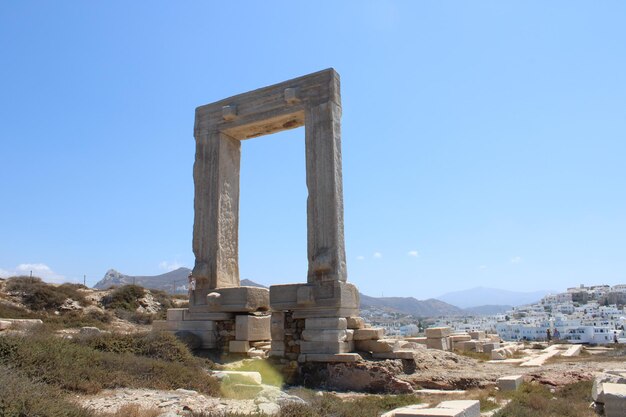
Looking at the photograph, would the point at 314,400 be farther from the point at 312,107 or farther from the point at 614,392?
the point at 312,107

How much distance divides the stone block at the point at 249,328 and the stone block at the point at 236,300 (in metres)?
0.19

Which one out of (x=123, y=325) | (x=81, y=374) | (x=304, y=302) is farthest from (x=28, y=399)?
(x=123, y=325)

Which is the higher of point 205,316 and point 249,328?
point 205,316

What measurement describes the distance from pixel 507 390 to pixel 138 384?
5767 millimetres

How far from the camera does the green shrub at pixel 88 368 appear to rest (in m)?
6.17

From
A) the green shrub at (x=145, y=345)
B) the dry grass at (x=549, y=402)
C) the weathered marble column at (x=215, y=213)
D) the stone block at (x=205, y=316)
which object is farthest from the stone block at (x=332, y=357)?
the weathered marble column at (x=215, y=213)

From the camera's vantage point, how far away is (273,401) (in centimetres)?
643

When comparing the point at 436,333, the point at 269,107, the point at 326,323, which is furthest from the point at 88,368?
the point at 436,333

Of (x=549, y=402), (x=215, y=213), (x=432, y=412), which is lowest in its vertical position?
(x=549, y=402)

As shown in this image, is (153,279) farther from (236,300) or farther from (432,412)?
Answer: (432,412)

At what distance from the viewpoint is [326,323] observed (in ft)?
33.8

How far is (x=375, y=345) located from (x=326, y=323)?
106 centimetres

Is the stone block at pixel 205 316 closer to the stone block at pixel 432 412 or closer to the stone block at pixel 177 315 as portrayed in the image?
the stone block at pixel 177 315

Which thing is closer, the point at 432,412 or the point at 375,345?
the point at 432,412
